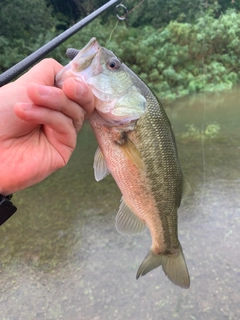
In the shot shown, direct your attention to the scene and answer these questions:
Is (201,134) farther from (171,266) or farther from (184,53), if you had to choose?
(184,53)

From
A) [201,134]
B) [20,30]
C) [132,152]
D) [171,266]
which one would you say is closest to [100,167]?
[132,152]

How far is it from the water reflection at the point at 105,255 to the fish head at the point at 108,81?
2510 mm

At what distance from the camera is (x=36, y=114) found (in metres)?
1.25

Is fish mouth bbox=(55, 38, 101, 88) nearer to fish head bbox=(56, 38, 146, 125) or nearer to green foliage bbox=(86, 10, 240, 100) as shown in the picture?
fish head bbox=(56, 38, 146, 125)

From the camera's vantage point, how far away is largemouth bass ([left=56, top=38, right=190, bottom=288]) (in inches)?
58.7

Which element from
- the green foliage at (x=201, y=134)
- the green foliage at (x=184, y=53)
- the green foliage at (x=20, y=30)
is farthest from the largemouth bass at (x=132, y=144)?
the green foliage at (x=184, y=53)

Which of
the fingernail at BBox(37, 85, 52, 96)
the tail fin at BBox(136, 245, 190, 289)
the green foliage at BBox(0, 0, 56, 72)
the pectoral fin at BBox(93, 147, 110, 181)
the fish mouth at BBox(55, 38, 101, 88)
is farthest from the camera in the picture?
the green foliage at BBox(0, 0, 56, 72)

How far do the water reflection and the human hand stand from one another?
2.43 m

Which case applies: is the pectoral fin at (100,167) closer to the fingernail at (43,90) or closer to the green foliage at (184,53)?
the fingernail at (43,90)

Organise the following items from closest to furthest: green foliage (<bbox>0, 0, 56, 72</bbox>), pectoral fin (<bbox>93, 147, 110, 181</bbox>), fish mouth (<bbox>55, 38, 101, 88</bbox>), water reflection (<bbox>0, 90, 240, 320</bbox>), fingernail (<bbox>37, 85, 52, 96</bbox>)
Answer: fingernail (<bbox>37, 85, 52, 96</bbox>) → fish mouth (<bbox>55, 38, 101, 88</bbox>) → pectoral fin (<bbox>93, 147, 110, 181</bbox>) → water reflection (<bbox>0, 90, 240, 320</bbox>) → green foliage (<bbox>0, 0, 56, 72</bbox>)

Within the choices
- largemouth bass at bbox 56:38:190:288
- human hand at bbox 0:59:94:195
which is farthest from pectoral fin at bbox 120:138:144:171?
human hand at bbox 0:59:94:195

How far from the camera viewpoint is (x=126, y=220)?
1853 millimetres

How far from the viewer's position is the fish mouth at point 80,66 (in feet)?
4.58

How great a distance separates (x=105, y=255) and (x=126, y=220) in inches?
98.3
